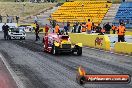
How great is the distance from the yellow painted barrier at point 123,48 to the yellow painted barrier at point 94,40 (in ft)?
6.13

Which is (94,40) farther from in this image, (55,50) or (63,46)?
(55,50)

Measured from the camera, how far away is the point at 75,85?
1113 cm

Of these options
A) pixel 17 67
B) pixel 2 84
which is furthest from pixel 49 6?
pixel 2 84

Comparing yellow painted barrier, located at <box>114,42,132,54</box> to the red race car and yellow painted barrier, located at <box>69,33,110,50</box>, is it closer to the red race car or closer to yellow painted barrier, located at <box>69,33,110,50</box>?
yellow painted barrier, located at <box>69,33,110,50</box>

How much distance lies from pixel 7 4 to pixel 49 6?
28.3 ft

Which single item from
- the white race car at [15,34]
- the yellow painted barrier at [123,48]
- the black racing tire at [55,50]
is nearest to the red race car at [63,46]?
the black racing tire at [55,50]

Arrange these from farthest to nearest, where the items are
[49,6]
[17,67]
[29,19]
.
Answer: [49,6]
[29,19]
[17,67]

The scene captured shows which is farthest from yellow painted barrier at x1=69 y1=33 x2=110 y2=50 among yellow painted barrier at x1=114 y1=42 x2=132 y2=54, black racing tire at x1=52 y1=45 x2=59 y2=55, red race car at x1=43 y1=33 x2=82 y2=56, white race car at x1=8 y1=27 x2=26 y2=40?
white race car at x1=8 y1=27 x2=26 y2=40

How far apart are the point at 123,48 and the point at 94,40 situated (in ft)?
17.8

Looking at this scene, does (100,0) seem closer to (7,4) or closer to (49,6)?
(49,6)

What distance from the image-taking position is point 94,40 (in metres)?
29.0

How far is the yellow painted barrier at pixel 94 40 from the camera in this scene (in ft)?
88.0

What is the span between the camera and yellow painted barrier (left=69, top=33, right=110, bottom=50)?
88.0 ft

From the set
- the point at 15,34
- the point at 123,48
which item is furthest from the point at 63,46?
the point at 15,34
